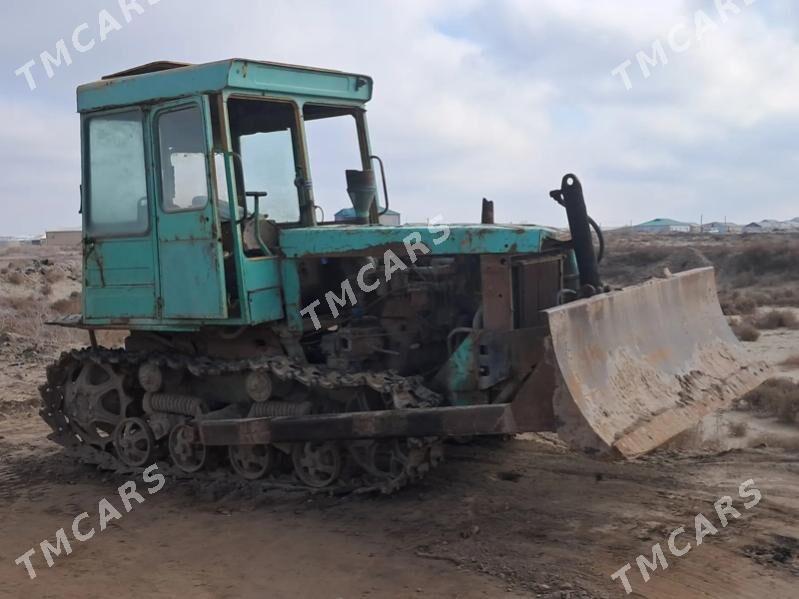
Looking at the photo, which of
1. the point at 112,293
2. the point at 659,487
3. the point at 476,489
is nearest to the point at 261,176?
the point at 112,293

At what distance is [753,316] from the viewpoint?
17.5 m

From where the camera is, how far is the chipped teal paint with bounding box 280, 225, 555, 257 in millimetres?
5746

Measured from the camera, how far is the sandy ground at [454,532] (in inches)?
191

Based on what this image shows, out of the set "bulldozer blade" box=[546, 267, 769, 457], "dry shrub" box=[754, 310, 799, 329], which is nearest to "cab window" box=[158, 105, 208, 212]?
"bulldozer blade" box=[546, 267, 769, 457]

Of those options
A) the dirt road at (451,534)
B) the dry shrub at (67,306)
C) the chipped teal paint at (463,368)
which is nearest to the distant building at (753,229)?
the dry shrub at (67,306)

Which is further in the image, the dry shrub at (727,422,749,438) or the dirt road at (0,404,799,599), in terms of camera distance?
the dry shrub at (727,422,749,438)

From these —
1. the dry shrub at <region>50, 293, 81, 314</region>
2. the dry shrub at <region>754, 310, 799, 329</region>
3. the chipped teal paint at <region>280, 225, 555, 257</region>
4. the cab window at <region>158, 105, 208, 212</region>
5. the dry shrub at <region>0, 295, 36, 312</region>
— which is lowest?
the dry shrub at <region>754, 310, 799, 329</region>

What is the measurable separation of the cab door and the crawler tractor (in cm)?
2

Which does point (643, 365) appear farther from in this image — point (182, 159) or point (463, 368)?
point (182, 159)

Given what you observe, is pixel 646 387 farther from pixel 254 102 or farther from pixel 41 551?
pixel 41 551

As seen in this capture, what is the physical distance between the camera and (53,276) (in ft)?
86.4

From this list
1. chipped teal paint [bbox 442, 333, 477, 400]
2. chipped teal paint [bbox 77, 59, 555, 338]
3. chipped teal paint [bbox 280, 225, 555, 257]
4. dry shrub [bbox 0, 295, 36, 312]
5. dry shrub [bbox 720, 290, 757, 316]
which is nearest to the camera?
chipped teal paint [bbox 280, 225, 555, 257]

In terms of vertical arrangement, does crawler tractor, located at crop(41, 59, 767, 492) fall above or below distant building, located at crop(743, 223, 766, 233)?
below

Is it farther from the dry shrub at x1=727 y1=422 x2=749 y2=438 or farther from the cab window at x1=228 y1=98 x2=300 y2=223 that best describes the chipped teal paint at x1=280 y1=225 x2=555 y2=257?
the dry shrub at x1=727 y1=422 x2=749 y2=438
